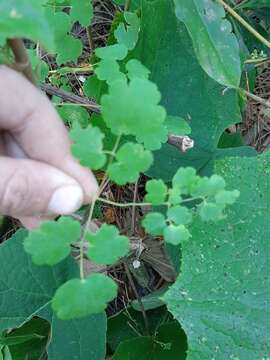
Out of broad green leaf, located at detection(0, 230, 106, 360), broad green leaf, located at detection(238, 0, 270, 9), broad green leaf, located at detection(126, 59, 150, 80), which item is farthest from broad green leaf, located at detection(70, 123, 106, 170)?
broad green leaf, located at detection(238, 0, 270, 9)

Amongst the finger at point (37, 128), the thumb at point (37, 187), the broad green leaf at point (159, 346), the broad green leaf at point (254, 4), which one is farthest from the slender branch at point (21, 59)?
the broad green leaf at point (254, 4)

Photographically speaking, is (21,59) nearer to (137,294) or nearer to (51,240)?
(51,240)

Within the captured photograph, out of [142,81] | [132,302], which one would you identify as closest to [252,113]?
[132,302]

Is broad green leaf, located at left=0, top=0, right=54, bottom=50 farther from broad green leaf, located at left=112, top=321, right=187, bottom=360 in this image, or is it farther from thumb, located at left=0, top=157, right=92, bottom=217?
broad green leaf, located at left=112, top=321, right=187, bottom=360

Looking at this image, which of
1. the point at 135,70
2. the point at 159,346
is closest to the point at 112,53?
the point at 135,70

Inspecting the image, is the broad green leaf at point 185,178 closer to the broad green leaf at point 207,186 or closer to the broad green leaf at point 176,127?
the broad green leaf at point 207,186

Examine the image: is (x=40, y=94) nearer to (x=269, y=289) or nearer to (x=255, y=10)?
(x=269, y=289)
